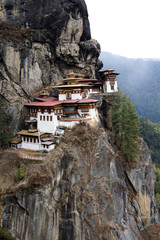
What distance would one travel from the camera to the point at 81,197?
2588cm

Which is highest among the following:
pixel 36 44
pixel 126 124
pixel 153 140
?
pixel 36 44

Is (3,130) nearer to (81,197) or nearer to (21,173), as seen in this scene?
(21,173)

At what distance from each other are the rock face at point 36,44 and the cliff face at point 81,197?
44.0 ft

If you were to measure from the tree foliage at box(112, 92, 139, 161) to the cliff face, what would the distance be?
3.15m

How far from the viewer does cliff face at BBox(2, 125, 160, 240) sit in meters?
21.7

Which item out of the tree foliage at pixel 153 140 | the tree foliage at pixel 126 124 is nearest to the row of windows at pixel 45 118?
the tree foliage at pixel 126 124

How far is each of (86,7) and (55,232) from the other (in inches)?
1875

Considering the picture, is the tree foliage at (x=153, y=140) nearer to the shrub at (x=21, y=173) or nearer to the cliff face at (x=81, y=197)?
the cliff face at (x=81, y=197)

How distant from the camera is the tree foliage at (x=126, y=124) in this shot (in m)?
34.4

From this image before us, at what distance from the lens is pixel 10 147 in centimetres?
3106

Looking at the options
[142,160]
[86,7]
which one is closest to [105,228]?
[142,160]

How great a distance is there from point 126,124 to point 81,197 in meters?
Result: 15.7

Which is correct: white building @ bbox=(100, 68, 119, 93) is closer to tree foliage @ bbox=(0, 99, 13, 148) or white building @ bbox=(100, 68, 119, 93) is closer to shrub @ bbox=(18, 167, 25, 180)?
tree foliage @ bbox=(0, 99, 13, 148)

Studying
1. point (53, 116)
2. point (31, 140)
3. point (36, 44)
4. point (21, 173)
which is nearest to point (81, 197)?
point (21, 173)
